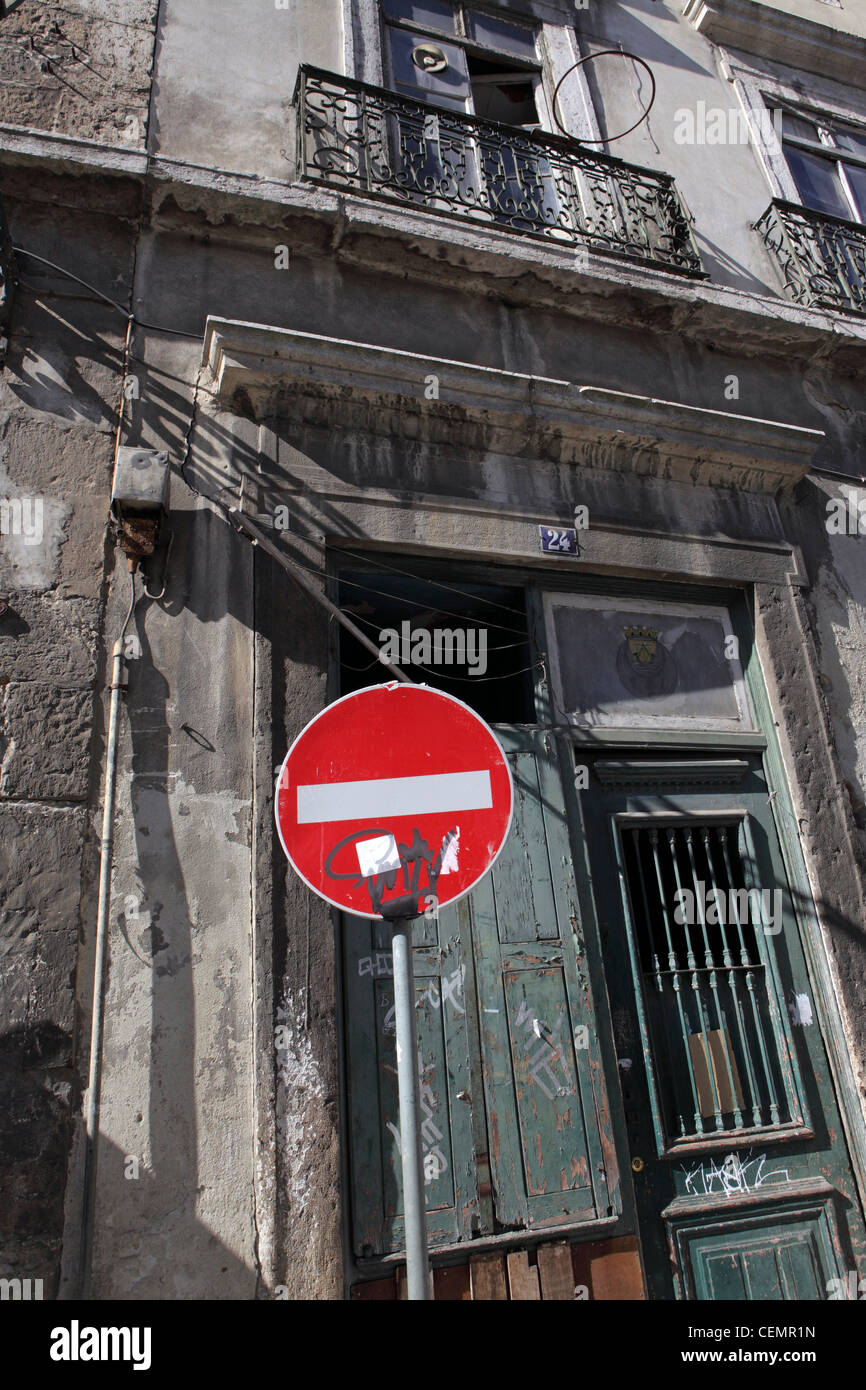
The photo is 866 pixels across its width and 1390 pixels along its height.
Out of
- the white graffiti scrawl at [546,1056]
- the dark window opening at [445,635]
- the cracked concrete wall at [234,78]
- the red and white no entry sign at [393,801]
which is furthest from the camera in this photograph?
the cracked concrete wall at [234,78]

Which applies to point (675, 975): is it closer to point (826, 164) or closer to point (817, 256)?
point (817, 256)

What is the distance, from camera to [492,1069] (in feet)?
11.3

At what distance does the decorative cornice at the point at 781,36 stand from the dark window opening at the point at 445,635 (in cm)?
588

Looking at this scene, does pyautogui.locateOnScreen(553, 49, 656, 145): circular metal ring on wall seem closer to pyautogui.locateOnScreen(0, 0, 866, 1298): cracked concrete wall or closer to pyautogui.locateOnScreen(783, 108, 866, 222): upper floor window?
pyautogui.locateOnScreen(783, 108, 866, 222): upper floor window

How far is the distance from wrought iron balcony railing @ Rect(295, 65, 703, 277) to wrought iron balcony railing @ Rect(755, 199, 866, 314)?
0.91 m

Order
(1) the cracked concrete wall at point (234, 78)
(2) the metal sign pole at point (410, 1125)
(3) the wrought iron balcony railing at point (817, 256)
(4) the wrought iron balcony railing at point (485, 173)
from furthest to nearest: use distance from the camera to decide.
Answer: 1. (3) the wrought iron balcony railing at point (817, 256)
2. (4) the wrought iron balcony railing at point (485, 173)
3. (1) the cracked concrete wall at point (234, 78)
4. (2) the metal sign pole at point (410, 1125)

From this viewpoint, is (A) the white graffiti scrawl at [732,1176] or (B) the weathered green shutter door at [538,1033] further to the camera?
(A) the white graffiti scrawl at [732,1176]

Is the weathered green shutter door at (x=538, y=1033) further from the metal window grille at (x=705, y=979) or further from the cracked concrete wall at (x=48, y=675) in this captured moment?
the cracked concrete wall at (x=48, y=675)

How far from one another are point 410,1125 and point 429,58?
6.93 m

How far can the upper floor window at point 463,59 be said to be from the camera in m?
5.83

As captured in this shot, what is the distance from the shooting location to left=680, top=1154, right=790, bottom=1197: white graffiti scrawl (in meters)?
3.69

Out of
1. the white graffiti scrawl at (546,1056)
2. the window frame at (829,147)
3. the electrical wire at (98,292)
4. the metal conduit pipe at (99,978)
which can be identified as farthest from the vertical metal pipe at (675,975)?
the window frame at (829,147)

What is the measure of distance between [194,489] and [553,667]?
2.04m

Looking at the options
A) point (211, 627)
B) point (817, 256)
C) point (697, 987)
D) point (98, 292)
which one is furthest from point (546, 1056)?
point (817, 256)
